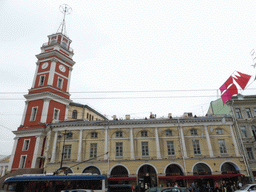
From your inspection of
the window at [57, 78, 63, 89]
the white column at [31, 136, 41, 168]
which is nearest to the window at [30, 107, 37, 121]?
the white column at [31, 136, 41, 168]

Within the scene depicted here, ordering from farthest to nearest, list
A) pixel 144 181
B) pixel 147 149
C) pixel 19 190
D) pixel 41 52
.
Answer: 1. pixel 41 52
2. pixel 147 149
3. pixel 144 181
4. pixel 19 190

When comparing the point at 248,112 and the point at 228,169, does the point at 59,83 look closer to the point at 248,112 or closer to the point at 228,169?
the point at 228,169

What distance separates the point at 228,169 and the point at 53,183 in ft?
84.6

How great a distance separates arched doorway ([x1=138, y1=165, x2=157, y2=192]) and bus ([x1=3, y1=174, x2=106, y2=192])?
10.1 metres

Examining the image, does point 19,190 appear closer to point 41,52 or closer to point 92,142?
point 92,142

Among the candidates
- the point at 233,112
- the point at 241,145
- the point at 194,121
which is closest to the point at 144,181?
the point at 194,121

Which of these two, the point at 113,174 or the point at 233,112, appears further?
the point at 233,112

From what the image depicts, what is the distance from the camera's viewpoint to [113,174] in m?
29.2

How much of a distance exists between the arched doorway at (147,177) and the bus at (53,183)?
1013 centimetres

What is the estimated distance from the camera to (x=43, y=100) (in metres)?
38.1

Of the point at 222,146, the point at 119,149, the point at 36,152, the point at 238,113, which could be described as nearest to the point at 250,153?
the point at 222,146

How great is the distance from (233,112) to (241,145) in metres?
5.69

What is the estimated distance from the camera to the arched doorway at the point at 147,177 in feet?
94.0

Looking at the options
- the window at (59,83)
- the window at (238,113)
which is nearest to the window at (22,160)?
the window at (59,83)
